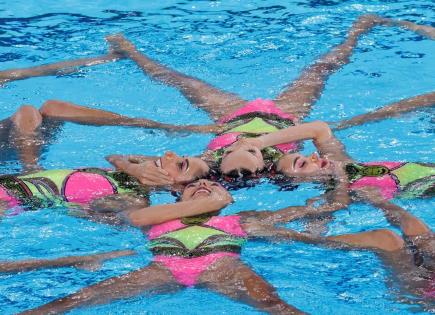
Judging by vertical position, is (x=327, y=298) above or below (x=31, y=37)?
below

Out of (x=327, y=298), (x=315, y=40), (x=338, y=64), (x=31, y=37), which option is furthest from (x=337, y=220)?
(x=31, y=37)

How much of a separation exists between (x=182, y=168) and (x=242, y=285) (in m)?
1.22

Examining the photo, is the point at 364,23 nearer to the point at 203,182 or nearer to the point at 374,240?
the point at 203,182

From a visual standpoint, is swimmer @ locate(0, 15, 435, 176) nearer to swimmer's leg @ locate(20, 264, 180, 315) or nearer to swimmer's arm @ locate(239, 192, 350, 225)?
swimmer's arm @ locate(239, 192, 350, 225)

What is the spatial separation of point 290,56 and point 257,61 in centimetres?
30

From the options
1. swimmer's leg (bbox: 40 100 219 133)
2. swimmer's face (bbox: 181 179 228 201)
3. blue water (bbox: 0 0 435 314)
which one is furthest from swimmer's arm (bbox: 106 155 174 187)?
swimmer's leg (bbox: 40 100 219 133)

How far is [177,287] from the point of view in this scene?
4.49 meters

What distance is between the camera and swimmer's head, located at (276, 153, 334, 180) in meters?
5.46

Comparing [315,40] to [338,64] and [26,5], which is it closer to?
[338,64]

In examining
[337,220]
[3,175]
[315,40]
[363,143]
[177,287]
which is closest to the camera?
[177,287]

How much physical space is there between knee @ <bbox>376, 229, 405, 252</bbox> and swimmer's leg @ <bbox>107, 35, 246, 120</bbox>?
7.38ft

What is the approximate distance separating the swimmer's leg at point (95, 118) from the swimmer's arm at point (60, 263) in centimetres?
175

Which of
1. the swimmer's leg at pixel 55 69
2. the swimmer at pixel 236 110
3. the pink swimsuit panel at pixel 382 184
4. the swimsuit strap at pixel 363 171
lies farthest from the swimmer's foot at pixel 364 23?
the pink swimsuit panel at pixel 382 184

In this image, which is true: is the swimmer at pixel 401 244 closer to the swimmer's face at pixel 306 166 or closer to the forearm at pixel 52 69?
the swimmer's face at pixel 306 166
